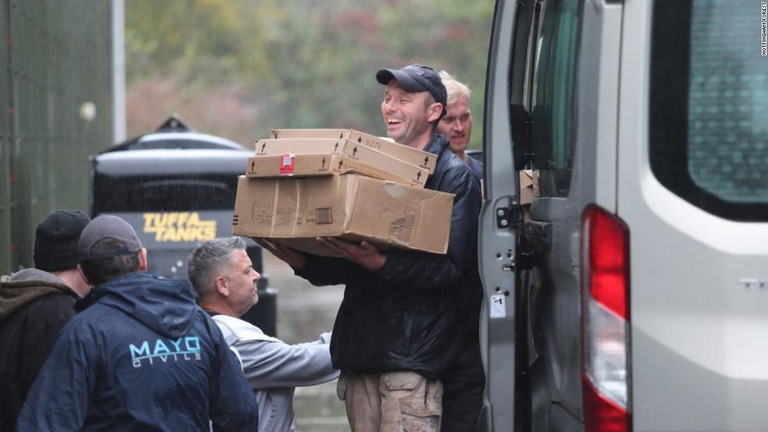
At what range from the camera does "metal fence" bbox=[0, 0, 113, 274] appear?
24.2 ft

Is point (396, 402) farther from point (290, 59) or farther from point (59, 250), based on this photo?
point (290, 59)

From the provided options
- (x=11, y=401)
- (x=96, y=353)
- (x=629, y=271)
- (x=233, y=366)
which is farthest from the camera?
(x=11, y=401)

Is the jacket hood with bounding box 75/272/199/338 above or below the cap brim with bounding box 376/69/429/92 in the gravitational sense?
below

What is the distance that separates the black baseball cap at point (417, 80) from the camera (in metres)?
5.02

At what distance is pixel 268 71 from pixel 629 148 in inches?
1194

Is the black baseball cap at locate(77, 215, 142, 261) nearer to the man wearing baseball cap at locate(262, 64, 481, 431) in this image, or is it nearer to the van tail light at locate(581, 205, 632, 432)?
the man wearing baseball cap at locate(262, 64, 481, 431)

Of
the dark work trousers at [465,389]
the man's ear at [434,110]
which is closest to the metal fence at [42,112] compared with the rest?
the man's ear at [434,110]

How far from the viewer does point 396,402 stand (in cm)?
472

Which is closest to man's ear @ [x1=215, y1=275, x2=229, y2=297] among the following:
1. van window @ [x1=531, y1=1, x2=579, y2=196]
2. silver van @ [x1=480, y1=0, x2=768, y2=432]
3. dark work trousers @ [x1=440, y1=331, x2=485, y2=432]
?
dark work trousers @ [x1=440, y1=331, x2=485, y2=432]

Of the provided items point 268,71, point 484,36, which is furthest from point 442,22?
point 268,71

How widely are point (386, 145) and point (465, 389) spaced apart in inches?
37.8

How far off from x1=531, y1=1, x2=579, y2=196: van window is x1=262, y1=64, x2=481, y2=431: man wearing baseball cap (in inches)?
14.6

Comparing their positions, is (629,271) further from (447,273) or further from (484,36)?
(484,36)

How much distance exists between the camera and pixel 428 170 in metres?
4.73
